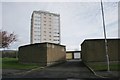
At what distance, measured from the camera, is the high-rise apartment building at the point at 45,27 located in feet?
401

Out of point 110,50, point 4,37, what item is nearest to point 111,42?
point 110,50

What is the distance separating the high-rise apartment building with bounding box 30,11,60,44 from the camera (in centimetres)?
12231

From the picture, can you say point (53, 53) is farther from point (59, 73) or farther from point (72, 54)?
point (72, 54)

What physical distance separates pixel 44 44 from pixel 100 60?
8.91 metres

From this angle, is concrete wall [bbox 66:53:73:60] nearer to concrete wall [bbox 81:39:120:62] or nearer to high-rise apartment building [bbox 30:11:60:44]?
concrete wall [bbox 81:39:120:62]

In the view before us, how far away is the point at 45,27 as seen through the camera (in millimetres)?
129125

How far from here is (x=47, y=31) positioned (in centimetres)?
12812

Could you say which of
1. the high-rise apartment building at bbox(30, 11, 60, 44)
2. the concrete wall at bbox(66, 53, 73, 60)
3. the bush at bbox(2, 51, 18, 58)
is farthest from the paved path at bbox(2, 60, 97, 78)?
the high-rise apartment building at bbox(30, 11, 60, 44)

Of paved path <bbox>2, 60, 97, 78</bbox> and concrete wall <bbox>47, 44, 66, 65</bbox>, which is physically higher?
concrete wall <bbox>47, 44, 66, 65</bbox>

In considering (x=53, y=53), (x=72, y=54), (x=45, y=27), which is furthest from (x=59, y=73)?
(x=45, y=27)

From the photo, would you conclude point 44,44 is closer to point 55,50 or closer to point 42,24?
point 55,50

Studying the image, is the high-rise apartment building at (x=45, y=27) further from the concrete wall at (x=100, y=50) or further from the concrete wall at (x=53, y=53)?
the concrete wall at (x=100, y=50)

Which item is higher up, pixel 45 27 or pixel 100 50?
pixel 45 27

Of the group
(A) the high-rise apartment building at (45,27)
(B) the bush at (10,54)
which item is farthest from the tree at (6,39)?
(A) the high-rise apartment building at (45,27)
